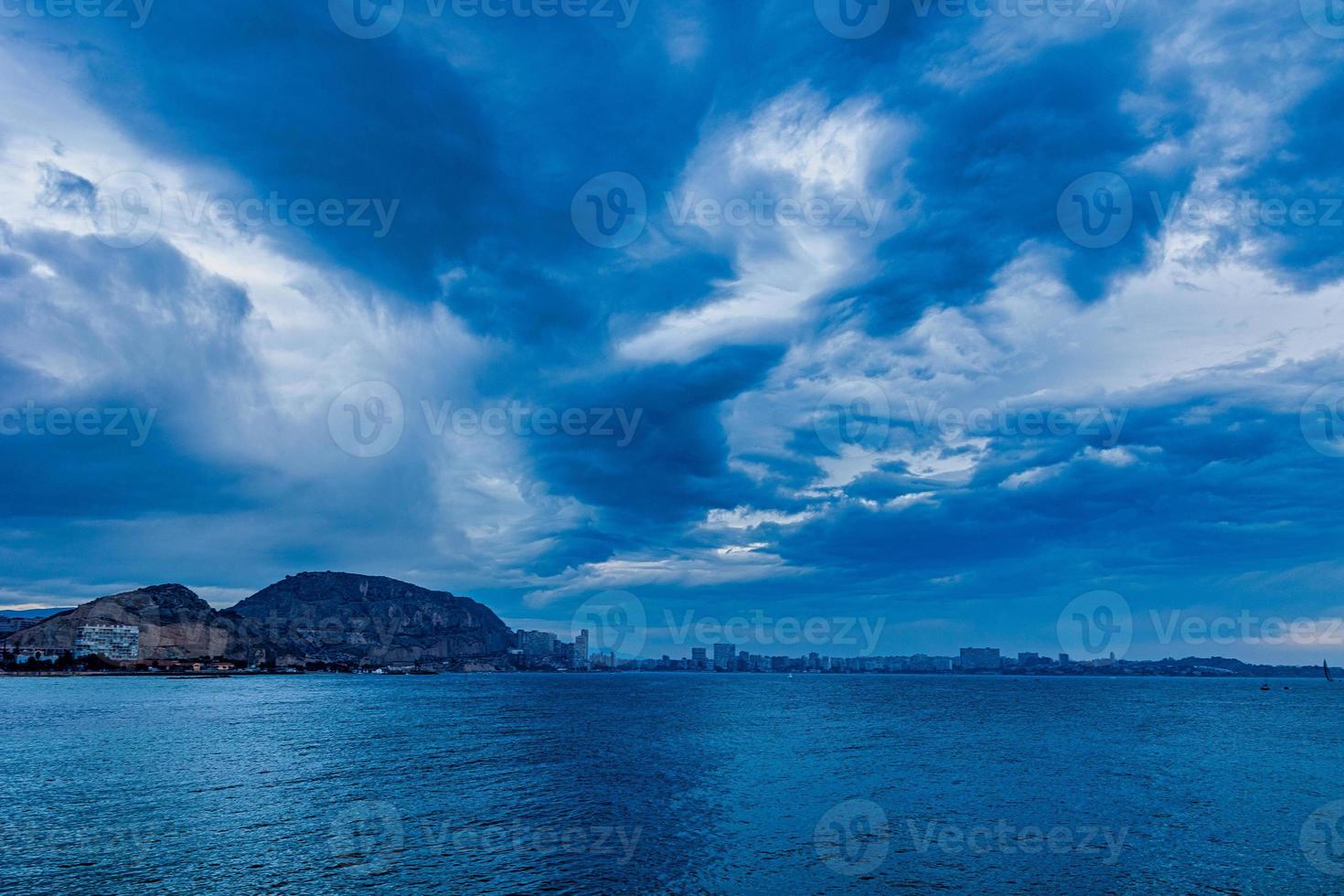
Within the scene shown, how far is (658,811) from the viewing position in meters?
49.3

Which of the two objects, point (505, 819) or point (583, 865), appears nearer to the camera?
point (583, 865)

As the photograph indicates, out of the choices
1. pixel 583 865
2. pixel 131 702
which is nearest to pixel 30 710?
pixel 131 702

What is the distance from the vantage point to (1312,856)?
1556 inches

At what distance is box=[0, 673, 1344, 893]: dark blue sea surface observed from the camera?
35.2 m

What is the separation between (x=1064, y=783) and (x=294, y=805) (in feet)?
195

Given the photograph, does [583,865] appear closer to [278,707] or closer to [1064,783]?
[1064,783]

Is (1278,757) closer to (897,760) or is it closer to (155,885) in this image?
(897,760)

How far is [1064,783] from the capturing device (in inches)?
2381

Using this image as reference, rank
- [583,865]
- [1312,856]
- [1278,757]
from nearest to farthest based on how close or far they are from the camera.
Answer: [583,865], [1312,856], [1278,757]

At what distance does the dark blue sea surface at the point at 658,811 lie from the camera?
35.2m

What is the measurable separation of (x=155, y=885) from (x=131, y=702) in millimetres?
150599

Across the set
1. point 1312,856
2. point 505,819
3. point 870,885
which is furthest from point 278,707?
point 1312,856

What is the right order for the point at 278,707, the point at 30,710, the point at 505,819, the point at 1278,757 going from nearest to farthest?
the point at 505,819
the point at 1278,757
the point at 30,710
the point at 278,707

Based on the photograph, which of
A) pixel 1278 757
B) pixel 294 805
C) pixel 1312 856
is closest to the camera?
pixel 1312 856
